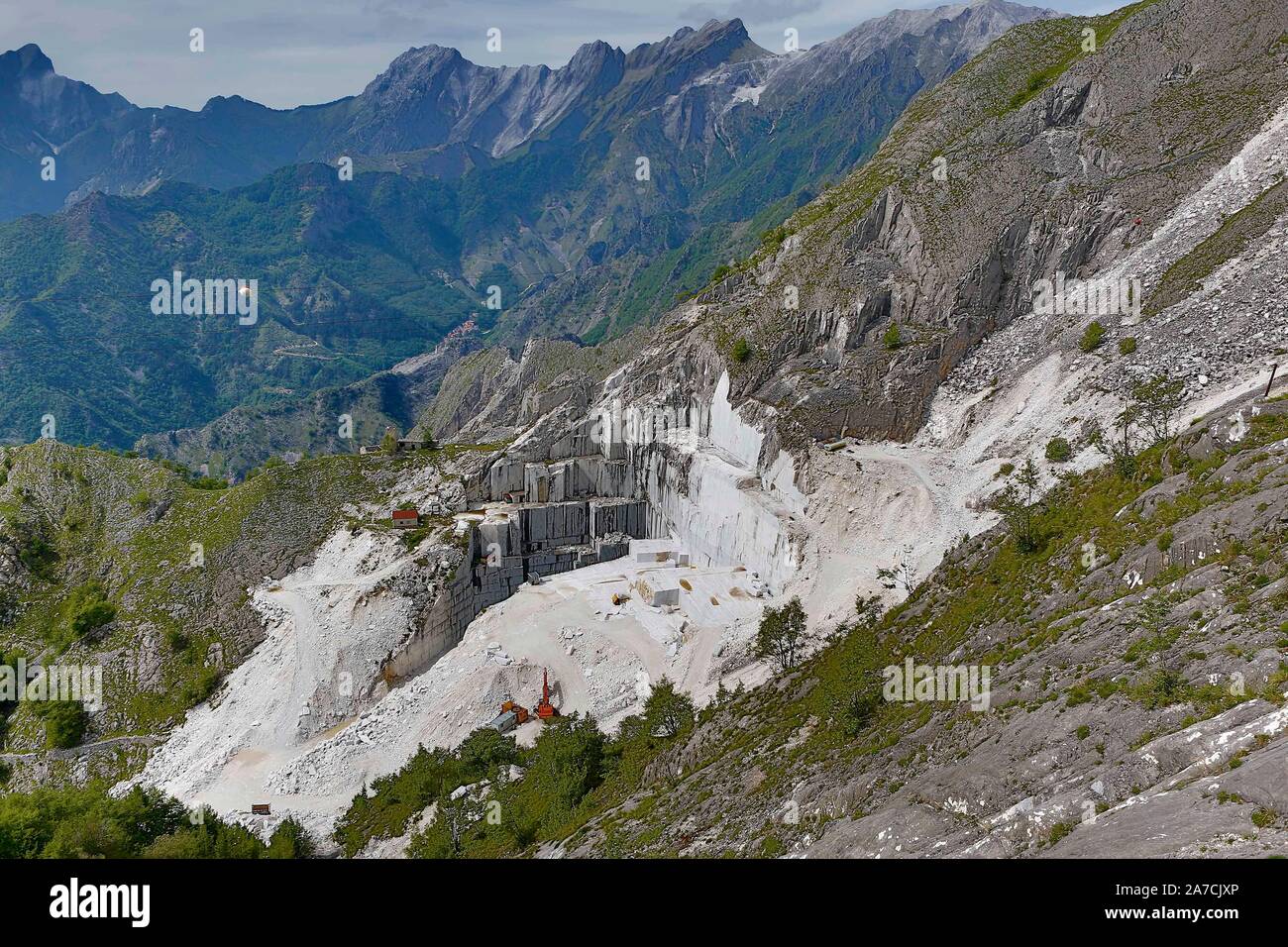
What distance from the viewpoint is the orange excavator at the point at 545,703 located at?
50719 millimetres

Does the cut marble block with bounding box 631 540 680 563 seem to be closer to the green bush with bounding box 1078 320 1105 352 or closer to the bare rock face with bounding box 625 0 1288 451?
the bare rock face with bounding box 625 0 1288 451

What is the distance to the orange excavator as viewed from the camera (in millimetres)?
50719

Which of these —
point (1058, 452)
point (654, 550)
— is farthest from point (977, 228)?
point (654, 550)

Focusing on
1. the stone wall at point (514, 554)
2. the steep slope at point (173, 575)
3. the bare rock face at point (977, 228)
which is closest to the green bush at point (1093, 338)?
the bare rock face at point (977, 228)

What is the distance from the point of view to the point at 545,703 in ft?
168

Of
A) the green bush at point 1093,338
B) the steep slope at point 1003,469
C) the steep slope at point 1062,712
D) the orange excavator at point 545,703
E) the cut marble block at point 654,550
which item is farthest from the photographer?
the cut marble block at point 654,550

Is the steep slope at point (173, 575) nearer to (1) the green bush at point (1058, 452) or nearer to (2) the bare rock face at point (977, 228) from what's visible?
(2) the bare rock face at point (977, 228)

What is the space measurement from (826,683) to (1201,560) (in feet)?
50.4

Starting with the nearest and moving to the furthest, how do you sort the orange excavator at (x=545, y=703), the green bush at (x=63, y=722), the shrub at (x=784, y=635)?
the shrub at (x=784, y=635), the orange excavator at (x=545, y=703), the green bush at (x=63, y=722)

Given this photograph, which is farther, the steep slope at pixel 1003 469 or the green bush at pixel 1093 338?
the green bush at pixel 1093 338

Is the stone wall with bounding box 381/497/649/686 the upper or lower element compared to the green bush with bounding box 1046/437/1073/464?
lower

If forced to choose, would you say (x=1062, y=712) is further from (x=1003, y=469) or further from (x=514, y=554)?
(x=514, y=554)

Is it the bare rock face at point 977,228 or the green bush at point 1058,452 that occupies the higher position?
the bare rock face at point 977,228

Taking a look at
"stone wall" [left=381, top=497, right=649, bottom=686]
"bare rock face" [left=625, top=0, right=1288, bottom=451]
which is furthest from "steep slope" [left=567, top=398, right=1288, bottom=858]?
"stone wall" [left=381, top=497, right=649, bottom=686]
